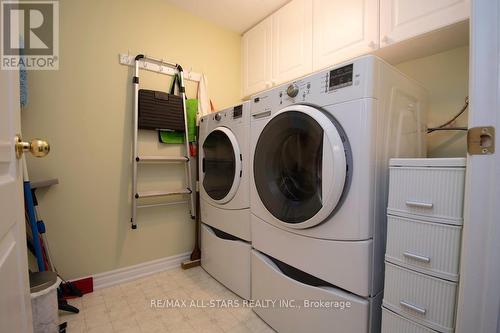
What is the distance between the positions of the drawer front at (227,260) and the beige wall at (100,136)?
1.06 ft

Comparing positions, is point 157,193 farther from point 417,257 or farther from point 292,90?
point 417,257

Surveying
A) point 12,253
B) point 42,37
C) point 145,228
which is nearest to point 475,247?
point 12,253

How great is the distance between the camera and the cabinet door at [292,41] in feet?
5.55

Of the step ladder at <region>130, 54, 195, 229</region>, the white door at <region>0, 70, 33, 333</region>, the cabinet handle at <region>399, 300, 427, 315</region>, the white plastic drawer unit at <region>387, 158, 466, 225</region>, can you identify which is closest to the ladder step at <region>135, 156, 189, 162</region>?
the step ladder at <region>130, 54, 195, 229</region>

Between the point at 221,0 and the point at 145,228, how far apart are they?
2013 millimetres

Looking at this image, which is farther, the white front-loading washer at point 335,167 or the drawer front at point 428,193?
the white front-loading washer at point 335,167

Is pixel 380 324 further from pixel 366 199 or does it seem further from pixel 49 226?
pixel 49 226

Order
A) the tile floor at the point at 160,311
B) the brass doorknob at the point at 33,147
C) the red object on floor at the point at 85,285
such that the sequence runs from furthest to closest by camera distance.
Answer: the red object on floor at the point at 85,285 < the tile floor at the point at 160,311 < the brass doorknob at the point at 33,147

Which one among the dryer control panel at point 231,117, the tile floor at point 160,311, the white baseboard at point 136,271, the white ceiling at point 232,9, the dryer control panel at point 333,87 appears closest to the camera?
the dryer control panel at point 333,87

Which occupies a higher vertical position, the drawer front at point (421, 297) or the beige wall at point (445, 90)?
the beige wall at point (445, 90)

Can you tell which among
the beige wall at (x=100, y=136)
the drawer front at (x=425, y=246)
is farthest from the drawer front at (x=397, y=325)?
the beige wall at (x=100, y=136)

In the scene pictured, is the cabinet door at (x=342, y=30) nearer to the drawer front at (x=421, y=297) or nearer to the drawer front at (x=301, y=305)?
the drawer front at (x=421, y=297)

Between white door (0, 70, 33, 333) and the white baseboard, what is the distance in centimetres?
123

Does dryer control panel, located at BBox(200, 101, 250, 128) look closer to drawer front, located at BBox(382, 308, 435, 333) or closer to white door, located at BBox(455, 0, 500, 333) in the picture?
white door, located at BBox(455, 0, 500, 333)
